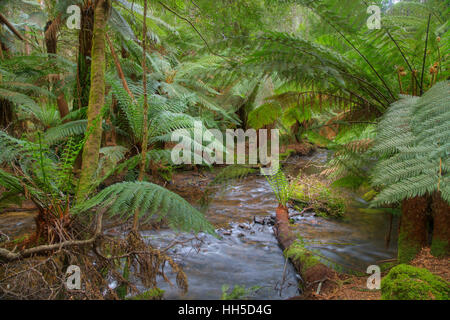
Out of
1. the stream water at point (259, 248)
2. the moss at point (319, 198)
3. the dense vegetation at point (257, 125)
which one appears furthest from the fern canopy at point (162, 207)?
the moss at point (319, 198)

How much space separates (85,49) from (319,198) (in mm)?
2814

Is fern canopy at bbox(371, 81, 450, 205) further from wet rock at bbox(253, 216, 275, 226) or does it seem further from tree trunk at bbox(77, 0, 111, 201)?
wet rock at bbox(253, 216, 275, 226)

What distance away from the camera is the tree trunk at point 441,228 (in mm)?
1171

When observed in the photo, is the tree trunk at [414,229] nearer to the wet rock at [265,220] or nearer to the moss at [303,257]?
the moss at [303,257]

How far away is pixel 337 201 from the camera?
2.84 m

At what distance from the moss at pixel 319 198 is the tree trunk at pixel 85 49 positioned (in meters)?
2.37

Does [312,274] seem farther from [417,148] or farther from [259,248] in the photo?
[417,148]

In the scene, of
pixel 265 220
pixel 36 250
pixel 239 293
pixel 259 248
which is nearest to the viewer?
pixel 36 250

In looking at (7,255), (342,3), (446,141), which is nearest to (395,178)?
(446,141)

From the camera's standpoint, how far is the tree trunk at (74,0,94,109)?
2.24 meters

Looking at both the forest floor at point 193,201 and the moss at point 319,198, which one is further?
the moss at point 319,198

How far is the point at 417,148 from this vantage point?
2.88 feet

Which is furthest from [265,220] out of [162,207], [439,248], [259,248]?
[162,207]

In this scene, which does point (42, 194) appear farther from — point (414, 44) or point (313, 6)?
point (414, 44)
